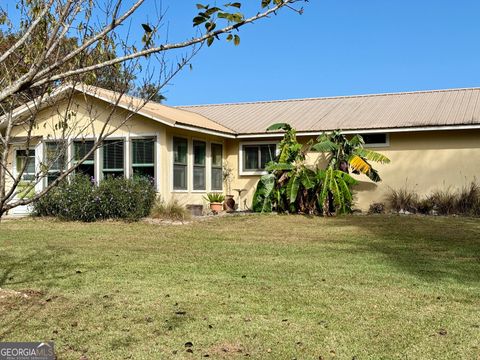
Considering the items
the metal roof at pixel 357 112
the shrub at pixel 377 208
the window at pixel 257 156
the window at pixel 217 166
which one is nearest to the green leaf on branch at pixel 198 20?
the metal roof at pixel 357 112

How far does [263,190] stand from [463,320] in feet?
38.5

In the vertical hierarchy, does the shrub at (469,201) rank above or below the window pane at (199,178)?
below

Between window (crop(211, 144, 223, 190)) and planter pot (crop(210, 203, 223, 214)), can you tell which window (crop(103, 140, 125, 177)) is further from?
window (crop(211, 144, 223, 190))

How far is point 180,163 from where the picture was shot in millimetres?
17656

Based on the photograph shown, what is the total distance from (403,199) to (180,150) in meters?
7.25

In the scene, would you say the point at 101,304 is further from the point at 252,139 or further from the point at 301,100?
the point at 301,100

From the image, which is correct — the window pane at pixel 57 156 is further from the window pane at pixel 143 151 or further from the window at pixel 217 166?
the window at pixel 217 166

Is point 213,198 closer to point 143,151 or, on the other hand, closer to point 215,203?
point 215,203

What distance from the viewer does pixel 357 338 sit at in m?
5.04

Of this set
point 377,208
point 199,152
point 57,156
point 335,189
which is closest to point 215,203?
point 199,152

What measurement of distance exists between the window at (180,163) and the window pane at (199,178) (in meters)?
0.54

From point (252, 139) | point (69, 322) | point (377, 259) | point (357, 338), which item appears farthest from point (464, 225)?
point (69, 322)

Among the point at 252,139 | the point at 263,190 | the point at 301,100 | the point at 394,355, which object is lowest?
the point at 394,355

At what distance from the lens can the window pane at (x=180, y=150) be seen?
1741 cm
